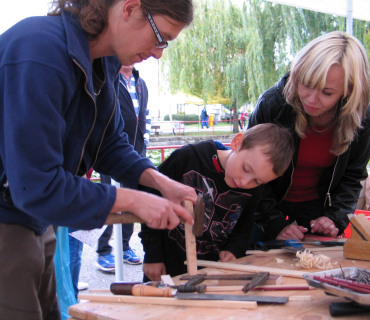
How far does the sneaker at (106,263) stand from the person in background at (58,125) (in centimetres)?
243

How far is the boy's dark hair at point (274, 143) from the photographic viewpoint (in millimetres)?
1943

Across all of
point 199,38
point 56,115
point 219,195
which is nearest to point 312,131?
point 219,195

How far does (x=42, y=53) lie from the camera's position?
3.62 ft

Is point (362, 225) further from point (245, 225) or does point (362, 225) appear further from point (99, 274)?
point (99, 274)

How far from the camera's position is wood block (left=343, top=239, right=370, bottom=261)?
1782mm

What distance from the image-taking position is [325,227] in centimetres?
218

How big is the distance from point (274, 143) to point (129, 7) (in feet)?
3.39

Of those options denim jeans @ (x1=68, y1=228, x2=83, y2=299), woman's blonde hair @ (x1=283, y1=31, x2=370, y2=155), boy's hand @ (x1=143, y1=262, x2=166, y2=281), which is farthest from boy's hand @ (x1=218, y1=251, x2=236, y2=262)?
denim jeans @ (x1=68, y1=228, x2=83, y2=299)

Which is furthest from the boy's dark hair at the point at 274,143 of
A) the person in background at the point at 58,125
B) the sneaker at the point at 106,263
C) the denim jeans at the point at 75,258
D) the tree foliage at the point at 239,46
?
the tree foliage at the point at 239,46

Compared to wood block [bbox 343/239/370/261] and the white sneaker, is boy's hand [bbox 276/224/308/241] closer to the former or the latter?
wood block [bbox 343/239/370/261]

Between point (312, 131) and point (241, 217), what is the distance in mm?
670

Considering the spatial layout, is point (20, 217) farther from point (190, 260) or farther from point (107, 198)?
point (190, 260)

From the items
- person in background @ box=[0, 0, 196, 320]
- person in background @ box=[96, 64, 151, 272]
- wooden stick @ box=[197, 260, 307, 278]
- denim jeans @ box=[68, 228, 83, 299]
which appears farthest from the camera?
person in background @ box=[96, 64, 151, 272]

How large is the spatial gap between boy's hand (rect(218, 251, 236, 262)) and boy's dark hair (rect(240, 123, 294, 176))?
0.47 m
